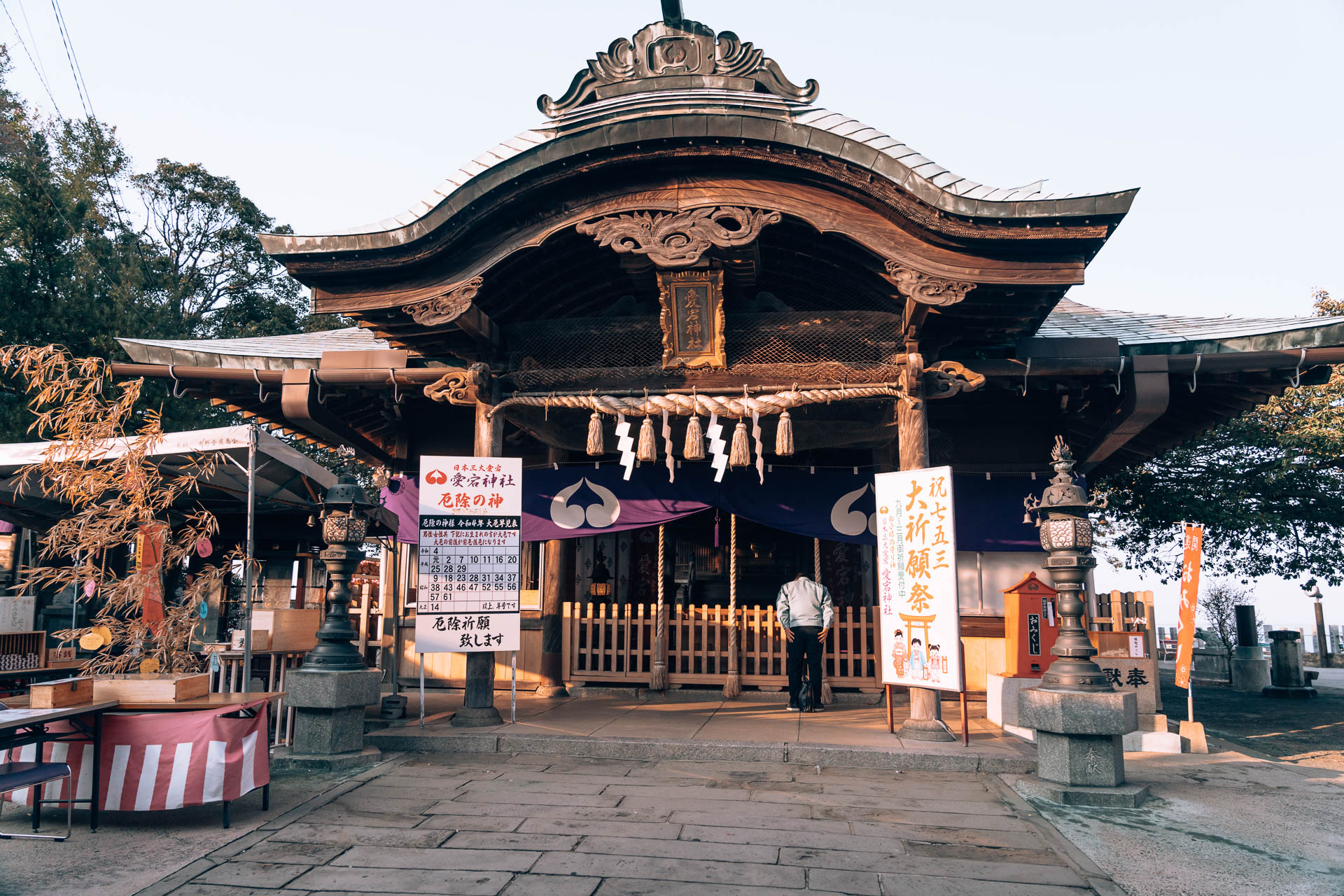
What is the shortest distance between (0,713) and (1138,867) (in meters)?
6.43

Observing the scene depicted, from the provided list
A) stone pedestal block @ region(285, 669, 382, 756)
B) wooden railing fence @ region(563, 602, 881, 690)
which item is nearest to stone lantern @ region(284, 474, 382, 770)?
stone pedestal block @ region(285, 669, 382, 756)

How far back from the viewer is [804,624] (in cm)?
959

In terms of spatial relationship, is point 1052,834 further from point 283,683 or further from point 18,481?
point 18,481

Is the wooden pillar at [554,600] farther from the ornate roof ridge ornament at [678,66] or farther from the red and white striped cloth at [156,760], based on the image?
the red and white striped cloth at [156,760]

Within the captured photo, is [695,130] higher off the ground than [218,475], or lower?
higher

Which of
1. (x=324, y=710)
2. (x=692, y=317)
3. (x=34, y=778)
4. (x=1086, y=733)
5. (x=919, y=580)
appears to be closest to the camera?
(x=34, y=778)

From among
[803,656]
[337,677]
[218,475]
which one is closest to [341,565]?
[337,677]

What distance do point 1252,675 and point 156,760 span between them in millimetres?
19867

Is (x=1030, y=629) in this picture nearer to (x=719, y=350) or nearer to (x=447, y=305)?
(x=719, y=350)

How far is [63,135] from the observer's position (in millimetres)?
25953

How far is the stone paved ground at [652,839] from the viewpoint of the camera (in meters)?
4.35

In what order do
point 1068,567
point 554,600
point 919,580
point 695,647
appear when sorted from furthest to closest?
point 554,600 < point 695,647 < point 919,580 < point 1068,567

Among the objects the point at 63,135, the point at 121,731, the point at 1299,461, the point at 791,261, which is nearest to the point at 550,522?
the point at 791,261

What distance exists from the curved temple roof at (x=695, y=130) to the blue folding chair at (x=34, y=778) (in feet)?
15.7
